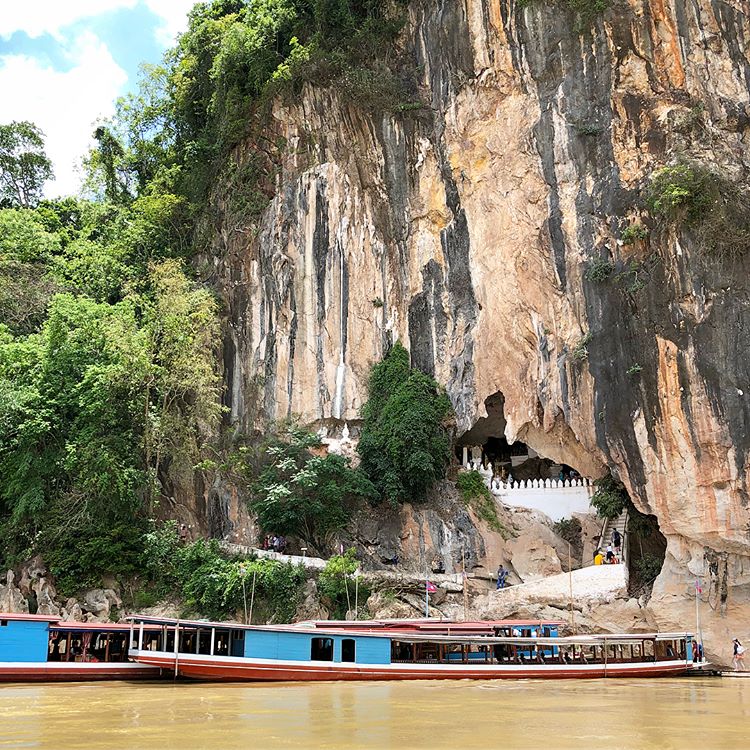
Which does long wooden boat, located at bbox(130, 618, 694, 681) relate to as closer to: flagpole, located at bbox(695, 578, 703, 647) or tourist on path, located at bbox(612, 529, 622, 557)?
flagpole, located at bbox(695, 578, 703, 647)

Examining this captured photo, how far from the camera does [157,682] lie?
1631 centimetres

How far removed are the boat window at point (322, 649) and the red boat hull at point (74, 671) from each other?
3.15 metres

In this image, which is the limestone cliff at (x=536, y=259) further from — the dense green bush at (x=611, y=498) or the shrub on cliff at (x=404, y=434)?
the shrub on cliff at (x=404, y=434)

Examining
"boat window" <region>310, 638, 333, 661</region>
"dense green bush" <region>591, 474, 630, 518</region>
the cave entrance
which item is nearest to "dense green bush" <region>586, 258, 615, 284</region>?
"dense green bush" <region>591, 474, 630, 518</region>

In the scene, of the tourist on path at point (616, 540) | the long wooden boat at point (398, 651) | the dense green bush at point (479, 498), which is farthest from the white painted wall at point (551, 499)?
the long wooden boat at point (398, 651)

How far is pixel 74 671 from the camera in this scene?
16.4m

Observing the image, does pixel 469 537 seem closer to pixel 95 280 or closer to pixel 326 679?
pixel 326 679

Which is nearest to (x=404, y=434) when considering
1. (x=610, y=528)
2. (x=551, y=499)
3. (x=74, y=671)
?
(x=551, y=499)

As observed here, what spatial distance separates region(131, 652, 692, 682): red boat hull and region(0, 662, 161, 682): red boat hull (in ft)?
1.95

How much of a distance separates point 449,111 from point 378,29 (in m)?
3.75

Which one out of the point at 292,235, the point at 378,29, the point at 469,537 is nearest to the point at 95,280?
the point at 292,235

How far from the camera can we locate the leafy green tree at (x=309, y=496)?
23547mm

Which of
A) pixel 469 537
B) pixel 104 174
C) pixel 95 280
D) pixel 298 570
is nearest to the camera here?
pixel 298 570

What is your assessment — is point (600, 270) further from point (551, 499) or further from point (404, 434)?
point (551, 499)
